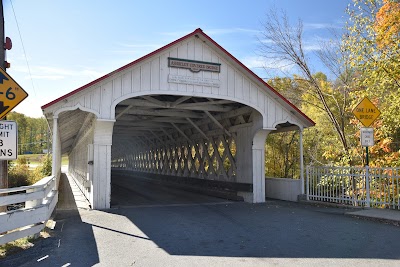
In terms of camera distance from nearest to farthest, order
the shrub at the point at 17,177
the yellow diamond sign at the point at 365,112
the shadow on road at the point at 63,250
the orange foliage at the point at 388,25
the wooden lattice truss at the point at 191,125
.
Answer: the shadow on road at the point at 63,250 → the yellow diamond sign at the point at 365,112 → the orange foliage at the point at 388,25 → the wooden lattice truss at the point at 191,125 → the shrub at the point at 17,177

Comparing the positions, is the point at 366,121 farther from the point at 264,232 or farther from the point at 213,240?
the point at 213,240

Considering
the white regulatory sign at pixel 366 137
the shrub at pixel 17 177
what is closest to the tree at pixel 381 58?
the white regulatory sign at pixel 366 137

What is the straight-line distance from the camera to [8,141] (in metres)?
5.43

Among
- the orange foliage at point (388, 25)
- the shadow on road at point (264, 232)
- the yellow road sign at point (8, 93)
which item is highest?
the orange foliage at point (388, 25)

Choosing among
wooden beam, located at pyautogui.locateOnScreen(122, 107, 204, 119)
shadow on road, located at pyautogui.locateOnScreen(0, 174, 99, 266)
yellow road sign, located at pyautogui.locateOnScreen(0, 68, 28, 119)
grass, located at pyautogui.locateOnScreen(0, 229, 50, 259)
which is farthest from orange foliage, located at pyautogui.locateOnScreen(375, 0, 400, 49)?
grass, located at pyautogui.locateOnScreen(0, 229, 50, 259)

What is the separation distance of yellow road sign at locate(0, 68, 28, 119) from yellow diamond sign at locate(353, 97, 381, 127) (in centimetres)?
863

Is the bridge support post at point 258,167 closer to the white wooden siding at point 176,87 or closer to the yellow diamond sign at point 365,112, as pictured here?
the white wooden siding at point 176,87

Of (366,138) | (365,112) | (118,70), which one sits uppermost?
(118,70)

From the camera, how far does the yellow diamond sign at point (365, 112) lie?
1020 cm

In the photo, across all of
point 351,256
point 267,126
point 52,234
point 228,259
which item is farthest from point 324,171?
point 52,234

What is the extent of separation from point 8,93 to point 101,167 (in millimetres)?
4727

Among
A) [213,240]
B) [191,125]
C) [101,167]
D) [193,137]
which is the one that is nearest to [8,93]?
[213,240]

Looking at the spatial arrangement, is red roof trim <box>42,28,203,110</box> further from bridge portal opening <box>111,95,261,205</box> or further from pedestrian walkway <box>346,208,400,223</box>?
pedestrian walkway <box>346,208,400,223</box>

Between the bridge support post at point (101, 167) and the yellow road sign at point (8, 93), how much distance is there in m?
4.15
